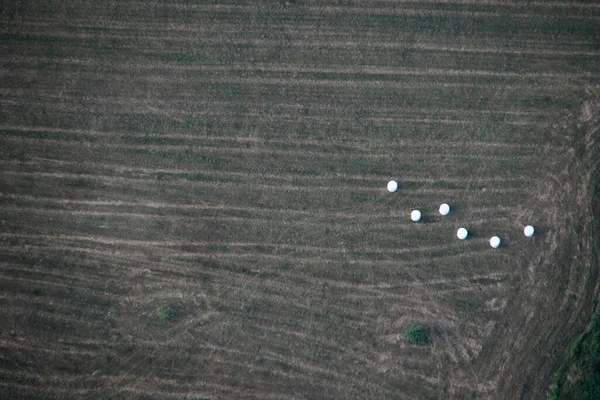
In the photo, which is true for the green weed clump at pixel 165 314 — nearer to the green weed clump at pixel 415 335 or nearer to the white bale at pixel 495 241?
the green weed clump at pixel 415 335

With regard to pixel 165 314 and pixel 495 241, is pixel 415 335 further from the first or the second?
pixel 165 314

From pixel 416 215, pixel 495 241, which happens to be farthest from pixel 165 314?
pixel 495 241

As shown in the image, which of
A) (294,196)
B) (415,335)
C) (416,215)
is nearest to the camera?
(415,335)

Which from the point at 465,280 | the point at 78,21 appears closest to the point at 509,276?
the point at 465,280

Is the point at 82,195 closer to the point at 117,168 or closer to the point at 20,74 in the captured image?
the point at 117,168

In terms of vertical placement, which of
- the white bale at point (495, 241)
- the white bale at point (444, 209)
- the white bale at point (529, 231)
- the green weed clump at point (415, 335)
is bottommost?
the green weed clump at point (415, 335)

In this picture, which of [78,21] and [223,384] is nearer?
[223,384]

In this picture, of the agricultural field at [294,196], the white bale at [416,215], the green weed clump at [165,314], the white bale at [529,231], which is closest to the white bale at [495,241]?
the agricultural field at [294,196]
